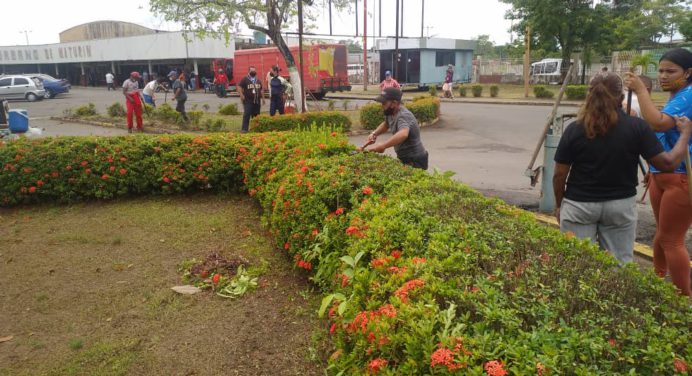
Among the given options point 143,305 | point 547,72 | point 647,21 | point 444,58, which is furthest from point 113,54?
point 143,305

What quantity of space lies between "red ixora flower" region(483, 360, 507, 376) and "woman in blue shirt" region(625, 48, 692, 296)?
84.4 inches

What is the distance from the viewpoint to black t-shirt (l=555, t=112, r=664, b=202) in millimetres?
2885

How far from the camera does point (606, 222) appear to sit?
311cm

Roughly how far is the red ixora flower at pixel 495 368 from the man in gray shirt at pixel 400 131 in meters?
3.06

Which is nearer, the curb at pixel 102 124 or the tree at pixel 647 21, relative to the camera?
the curb at pixel 102 124

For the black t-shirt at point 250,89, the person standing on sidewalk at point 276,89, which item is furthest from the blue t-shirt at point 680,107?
the person standing on sidewalk at point 276,89

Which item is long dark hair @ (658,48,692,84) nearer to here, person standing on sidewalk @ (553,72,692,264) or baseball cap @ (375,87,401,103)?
person standing on sidewalk @ (553,72,692,264)

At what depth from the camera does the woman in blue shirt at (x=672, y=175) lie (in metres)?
3.10

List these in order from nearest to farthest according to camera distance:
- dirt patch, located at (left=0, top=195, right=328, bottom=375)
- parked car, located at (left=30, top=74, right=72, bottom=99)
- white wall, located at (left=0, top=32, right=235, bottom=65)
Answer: dirt patch, located at (left=0, top=195, right=328, bottom=375) < parked car, located at (left=30, top=74, right=72, bottom=99) < white wall, located at (left=0, top=32, right=235, bottom=65)

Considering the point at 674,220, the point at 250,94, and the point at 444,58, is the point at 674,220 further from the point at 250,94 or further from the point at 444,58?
the point at 444,58

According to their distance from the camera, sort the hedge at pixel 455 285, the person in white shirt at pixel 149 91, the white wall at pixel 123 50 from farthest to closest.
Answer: the white wall at pixel 123 50
the person in white shirt at pixel 149 91
the hedge at pixel 455 285

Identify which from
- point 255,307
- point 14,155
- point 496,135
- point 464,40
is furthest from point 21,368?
point 464,40

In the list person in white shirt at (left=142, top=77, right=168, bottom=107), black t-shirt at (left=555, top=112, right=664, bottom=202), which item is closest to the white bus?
person in white shirt at (left=142, top=77, right=168, bottom=107)

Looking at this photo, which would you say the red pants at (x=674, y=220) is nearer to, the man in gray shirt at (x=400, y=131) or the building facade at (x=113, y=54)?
the man in gray shirt at (x=400, y=131)
